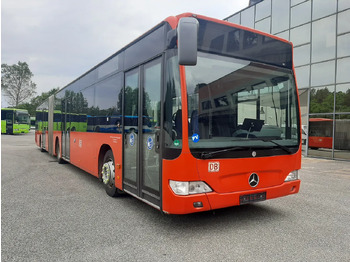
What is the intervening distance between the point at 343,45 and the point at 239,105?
11912mm

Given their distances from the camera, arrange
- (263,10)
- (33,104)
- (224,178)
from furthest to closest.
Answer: (33,104) < (263,10) < (224,178)

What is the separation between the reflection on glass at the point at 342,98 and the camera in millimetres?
12620

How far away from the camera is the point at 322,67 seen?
13.6 meters

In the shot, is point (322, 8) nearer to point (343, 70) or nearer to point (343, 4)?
point (343, 4)

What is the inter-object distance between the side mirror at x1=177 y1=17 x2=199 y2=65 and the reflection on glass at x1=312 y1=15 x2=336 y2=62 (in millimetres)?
12677

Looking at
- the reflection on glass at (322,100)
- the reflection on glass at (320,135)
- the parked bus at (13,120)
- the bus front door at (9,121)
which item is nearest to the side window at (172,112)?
the reflection on glass at (322,100)

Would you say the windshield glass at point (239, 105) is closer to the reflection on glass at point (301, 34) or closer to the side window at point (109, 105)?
the side window at point (109, 105)

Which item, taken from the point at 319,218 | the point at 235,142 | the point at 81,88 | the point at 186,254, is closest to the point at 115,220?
the point at 186,254

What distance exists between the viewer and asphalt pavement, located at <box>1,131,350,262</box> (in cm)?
308

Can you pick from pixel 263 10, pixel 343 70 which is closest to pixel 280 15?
pixel 263 10

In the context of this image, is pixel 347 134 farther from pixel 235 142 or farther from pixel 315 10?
pixel 235 142

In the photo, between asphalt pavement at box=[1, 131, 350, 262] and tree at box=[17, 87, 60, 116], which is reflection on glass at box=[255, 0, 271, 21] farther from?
tree at box=[17, 87, 60, 116]

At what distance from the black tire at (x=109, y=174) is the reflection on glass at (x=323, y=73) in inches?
475

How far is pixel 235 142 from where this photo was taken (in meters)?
3.67
